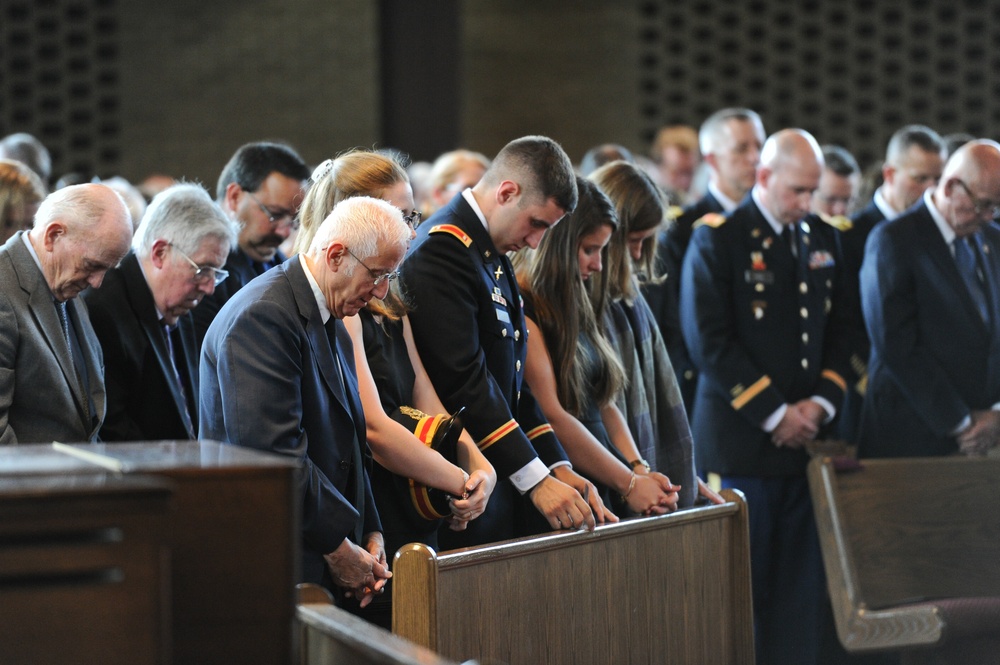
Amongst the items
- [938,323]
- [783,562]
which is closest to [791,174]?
[938,323]

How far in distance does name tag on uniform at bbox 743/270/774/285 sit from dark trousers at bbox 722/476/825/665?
0.68 m

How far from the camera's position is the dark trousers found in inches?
168

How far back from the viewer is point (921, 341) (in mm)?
4457

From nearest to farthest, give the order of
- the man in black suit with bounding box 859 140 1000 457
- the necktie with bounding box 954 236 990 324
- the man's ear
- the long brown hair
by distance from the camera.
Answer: the man's ear
the long brown hair
the man in black suit with bounding box 859 140 1000 457
the necktie with bounding box 954 236 990 324

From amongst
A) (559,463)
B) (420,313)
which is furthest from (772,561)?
(420,313)

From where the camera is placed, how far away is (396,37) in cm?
796

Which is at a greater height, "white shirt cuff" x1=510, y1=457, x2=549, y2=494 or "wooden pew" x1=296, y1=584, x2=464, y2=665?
"wooden pew" x1=296, y1=584, x2=464, y2=665

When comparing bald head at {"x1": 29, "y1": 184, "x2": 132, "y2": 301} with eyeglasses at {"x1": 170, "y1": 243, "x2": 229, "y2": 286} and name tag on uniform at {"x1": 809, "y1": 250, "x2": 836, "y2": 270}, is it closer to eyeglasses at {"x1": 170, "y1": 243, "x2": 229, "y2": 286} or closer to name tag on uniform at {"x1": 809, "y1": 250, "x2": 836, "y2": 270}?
eyeglasses at {"x1": 170, "y1": 243, "x2": 229, "y2": 286}

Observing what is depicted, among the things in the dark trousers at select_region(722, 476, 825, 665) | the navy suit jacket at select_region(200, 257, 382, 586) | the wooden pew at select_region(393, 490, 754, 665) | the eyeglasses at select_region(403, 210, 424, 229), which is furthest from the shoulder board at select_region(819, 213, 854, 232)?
the navy suit jacket at select_region(200, 257, 382, 586)

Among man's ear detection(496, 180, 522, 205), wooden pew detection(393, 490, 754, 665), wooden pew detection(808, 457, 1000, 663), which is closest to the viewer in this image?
wooden pew detection(393, 490, 754, 665)

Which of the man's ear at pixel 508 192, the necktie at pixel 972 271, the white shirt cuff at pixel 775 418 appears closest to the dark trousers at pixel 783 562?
the white shirt cuff at pixel 775 418

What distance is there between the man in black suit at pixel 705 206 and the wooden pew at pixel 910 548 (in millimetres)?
1041

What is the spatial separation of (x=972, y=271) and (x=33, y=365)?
327 cm

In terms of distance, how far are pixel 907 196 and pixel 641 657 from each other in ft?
9.67
